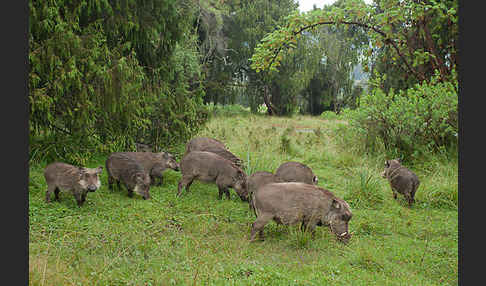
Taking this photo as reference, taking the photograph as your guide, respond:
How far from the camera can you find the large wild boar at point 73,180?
6.27 meters

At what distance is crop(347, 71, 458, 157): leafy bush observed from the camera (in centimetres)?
957

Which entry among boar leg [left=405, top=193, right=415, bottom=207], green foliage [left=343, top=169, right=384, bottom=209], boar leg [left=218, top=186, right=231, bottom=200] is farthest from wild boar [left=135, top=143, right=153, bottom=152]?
boar leg [left=405, top=193, right=415, bottom=207]

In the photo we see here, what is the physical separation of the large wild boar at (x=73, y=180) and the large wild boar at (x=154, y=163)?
1.53 meters

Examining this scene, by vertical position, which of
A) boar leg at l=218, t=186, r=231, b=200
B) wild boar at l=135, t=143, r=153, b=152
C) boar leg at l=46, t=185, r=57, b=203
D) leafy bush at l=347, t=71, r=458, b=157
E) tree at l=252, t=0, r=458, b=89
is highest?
tree at l=252, t=0, r=458, b=89

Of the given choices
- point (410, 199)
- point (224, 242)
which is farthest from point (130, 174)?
point (410, 199)

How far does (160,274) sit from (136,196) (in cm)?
366

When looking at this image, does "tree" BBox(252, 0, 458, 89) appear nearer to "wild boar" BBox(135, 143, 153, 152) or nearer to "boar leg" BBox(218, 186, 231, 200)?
"wild boar" BBox(135, 143, 153, 152)

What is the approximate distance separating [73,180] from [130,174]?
1.07m

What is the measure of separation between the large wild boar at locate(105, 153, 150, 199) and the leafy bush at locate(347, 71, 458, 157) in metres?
7.03

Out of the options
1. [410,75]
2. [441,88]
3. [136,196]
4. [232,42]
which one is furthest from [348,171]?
[232,42]

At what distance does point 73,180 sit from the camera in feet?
20.6

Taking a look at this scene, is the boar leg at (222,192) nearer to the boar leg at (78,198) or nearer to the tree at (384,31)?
the boar leg at (78,198)

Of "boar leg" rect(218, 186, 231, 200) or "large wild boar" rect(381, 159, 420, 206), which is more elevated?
"large wild boar" rect(381, 159, 420, 206)

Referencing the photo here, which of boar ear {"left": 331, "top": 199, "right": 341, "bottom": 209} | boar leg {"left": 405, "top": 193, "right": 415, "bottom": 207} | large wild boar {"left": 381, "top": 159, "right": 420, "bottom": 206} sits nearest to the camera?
boar ear {"left": 331, "top": 199, "right": 341, "bottom": 209}
